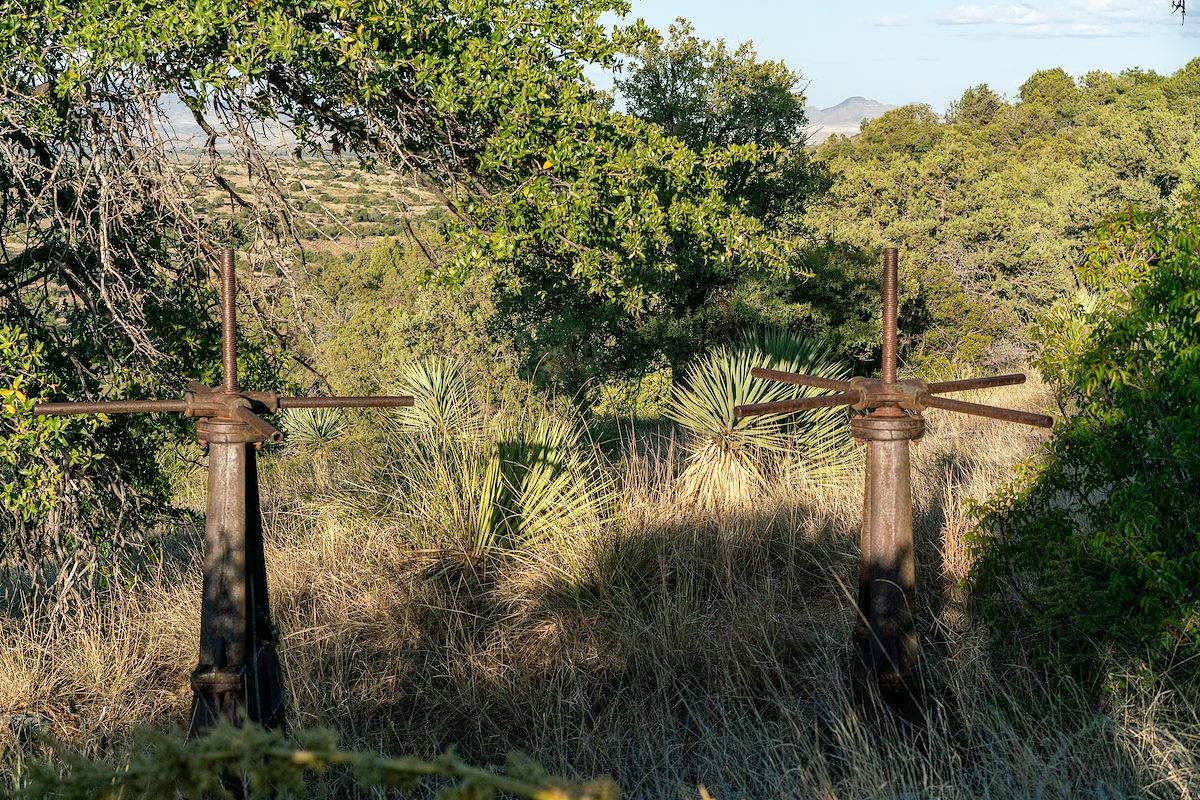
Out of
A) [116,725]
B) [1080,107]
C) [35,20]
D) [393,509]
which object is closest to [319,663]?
[116,725]

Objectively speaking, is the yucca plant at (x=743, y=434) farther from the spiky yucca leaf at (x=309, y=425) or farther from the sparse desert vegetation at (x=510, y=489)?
the spiky yucca leaf at (x=309, y=425)

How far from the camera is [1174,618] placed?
4184 mm

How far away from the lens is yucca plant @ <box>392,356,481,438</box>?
7.86 metres

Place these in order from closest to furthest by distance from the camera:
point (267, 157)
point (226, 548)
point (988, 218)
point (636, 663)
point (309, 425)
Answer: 1. point (226, 548)
2. point (636, 663)
3. point (267, 157)
4. point (309, 425)
5. point (988, 218)

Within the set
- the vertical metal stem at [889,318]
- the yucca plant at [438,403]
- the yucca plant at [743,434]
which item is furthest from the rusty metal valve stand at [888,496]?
the yucca plant at [438,403]

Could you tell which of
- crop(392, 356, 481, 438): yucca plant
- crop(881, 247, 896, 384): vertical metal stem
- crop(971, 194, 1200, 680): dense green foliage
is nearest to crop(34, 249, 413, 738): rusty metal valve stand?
crop(881, 247, 896, 384): vertical metal stem

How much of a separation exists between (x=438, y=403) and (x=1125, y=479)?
4.95 meters

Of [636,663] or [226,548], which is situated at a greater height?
[226,548]

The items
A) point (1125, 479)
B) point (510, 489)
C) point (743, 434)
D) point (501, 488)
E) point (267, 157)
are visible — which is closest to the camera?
point (1125, 479)

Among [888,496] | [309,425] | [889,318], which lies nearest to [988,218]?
[309,425]

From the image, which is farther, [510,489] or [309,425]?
[309,425]

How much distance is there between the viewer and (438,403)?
26.8ft

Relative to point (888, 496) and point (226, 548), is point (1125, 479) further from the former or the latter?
point (226, 548)

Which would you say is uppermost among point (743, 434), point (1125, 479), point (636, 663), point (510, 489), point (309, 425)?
point (1125, 479)
